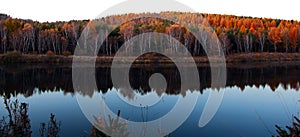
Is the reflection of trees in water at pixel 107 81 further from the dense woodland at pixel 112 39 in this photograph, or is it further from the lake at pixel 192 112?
the dense woodland at pixel 112 39

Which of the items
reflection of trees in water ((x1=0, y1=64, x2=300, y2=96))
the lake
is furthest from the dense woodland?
the lake

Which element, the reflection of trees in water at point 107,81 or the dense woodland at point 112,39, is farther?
the dense woodland at point 112,39

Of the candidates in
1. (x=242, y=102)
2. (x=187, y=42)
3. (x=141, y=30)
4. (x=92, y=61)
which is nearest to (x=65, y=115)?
(x=242, y=102)

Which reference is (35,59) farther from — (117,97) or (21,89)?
(117,97)

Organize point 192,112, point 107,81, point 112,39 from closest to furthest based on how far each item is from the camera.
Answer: point 192,112
point 107,81
point 112,39

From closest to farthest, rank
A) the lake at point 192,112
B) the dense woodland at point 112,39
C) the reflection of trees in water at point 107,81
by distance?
the lake at point 192,112 < the reflection of trees in water at point 107,81 < the dense woodland at point 112,39

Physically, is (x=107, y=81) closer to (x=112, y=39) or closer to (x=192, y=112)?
(x=192, y=112)

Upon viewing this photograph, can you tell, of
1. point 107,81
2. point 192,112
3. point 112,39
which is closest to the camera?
point 192,112

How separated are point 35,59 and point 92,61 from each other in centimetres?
752

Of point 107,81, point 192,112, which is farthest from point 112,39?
point 192,112

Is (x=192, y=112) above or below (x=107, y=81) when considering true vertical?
below

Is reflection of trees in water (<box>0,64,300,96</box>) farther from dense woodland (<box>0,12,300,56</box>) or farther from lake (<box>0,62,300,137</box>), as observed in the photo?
dense woodland (<box>0,12,300,56</box>)

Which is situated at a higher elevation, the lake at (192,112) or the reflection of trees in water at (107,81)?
the reflection of trees in water at (107,81)

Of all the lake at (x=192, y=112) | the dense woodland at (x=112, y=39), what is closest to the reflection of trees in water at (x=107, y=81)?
the lake at (x=192, y=112)
